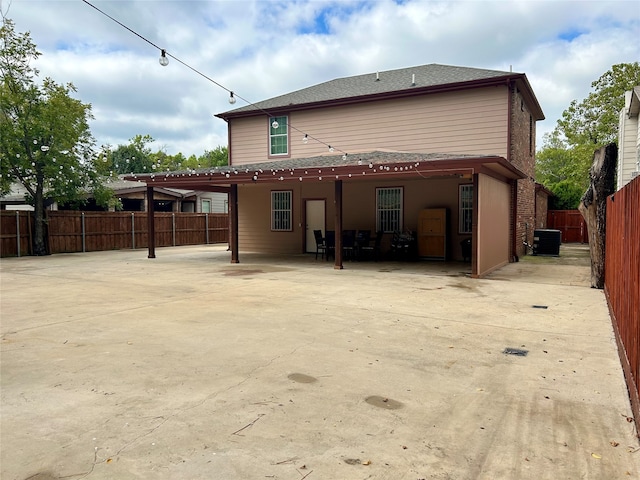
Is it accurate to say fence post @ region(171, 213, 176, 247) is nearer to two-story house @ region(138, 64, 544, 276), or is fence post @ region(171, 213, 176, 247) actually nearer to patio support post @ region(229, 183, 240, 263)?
two-story house @ region(138, 64, 544, 276)

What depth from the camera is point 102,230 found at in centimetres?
1859

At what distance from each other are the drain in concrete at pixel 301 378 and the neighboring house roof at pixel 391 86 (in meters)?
11.1

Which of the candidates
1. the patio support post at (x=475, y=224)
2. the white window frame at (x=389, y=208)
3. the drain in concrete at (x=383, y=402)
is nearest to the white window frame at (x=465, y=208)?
the white window frame at (x=389, y=208)

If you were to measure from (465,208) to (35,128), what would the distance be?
14710mm

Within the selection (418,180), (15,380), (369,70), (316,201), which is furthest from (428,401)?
(369,70)

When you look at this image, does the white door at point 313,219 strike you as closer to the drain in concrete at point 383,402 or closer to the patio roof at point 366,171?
the patio roof at point 366,171

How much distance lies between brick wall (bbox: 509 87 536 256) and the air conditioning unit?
15.0 inches

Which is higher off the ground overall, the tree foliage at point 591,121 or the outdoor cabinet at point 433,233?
the tree foliage at point 591,121

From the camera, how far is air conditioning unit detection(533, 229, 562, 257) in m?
15.7

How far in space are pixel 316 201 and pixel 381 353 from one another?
1180cm

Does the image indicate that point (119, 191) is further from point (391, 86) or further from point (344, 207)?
point (391, 86)

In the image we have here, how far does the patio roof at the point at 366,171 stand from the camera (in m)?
9.52

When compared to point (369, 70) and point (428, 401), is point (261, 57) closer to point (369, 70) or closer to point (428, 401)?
point (369, 70)

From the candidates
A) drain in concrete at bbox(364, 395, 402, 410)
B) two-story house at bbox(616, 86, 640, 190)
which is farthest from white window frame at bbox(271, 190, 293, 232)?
drain in concrete at bbox(364, 395, 402, 410)
